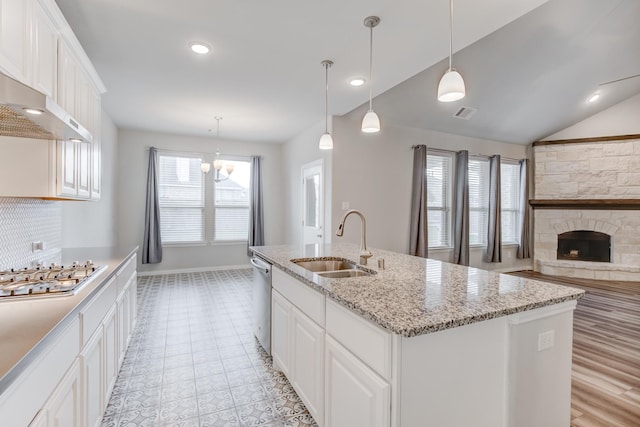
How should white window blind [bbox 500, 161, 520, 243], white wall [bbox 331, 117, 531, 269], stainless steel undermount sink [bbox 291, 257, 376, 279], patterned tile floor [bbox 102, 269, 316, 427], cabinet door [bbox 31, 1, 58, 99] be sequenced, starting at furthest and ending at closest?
white window blind [bbox 500, 161, 520, 243] → white wall [bbox 331, 117, 531, 269] → stainless steel undermount sink [bbox 291, 257, 376, 279] → patterned tile floor [bbox 102, 269, 316, 427] → cabinet door [bbox 31, 1, 58, 99]

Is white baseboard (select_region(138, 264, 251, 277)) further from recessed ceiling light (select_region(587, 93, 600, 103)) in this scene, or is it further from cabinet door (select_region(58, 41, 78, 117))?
recessed ceiling light (select_region(587, 93, 600, 103))

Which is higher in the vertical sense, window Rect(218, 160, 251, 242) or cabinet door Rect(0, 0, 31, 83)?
cabinet door Rect(0, 0, 31, 83)

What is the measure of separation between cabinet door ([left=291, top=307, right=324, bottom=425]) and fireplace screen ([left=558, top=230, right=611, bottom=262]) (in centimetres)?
668

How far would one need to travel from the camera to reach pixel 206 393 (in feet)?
7.27

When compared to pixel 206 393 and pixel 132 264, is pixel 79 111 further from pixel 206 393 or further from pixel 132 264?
pixel 206 393

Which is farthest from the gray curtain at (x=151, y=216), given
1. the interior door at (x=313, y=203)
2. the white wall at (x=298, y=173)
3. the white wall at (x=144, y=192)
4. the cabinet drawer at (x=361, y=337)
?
the cabinet drawer at (x=361, y=337)

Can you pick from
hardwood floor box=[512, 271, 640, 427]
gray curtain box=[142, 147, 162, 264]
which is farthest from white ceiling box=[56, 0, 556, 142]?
hardwood floor box=[512, 271, 640, 427]

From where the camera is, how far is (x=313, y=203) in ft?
17.7

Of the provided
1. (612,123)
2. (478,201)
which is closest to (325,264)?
(478,201)

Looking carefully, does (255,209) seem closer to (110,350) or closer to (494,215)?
(110,350)

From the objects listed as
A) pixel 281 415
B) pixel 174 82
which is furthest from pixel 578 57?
pixel 281 415

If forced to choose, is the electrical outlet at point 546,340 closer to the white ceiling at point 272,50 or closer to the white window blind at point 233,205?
the white ceiling at point 272,50

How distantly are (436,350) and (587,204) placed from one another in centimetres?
674

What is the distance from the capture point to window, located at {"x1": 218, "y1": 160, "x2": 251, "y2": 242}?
6418mm
